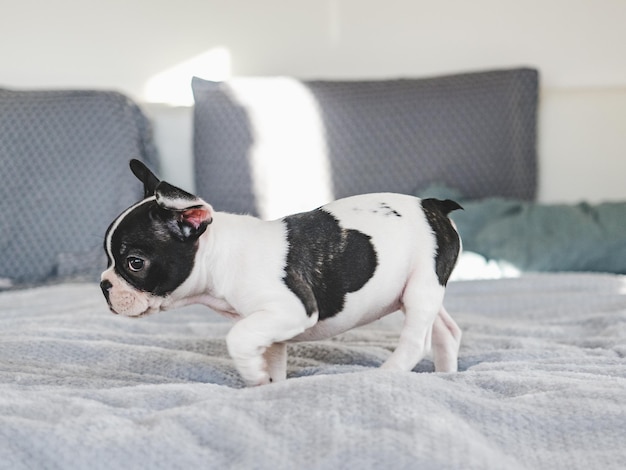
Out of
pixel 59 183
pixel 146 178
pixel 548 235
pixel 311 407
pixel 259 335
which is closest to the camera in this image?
pixel 311 407

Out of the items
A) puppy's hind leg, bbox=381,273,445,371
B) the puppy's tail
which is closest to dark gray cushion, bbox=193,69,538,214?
the puppy's tail

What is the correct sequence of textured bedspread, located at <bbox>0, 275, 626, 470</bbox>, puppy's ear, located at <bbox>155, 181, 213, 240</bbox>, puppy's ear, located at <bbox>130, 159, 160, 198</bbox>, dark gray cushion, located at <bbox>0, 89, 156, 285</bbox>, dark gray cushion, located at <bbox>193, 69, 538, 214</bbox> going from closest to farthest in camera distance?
textured bedspread, located at <bbox>0, 275, 626, 470</bbox> < puppy's ear, located at <bbox>155, 181, 213, 240</bbox> < puppy's ear, located at <bbox>130, 159, 160, 198</bbox> < dark gray cushion, located at <bbox>0, 89, 156, 285</bbox> < dark gray cushion, located at <bbox>193, 69, 538, 214</bbox>

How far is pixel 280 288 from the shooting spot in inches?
45.5

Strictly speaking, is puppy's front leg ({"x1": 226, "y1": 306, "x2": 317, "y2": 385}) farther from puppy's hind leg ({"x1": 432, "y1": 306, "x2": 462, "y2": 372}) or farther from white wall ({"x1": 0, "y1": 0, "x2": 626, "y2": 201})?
white wall ({"x1": 0, "y1": 0, "x2": 626, "y2": 201})

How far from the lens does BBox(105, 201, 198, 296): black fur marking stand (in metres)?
1.14

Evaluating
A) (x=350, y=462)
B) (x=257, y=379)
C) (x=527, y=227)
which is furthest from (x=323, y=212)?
(x=527, y=227)

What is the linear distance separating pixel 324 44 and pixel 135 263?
1798mm

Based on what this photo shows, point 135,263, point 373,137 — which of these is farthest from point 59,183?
point 135,263

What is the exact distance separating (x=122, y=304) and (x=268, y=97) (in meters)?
1.45

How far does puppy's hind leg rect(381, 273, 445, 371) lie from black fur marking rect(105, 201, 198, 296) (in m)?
0.34

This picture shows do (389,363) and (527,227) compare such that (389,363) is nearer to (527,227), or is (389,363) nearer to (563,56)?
(527,227)

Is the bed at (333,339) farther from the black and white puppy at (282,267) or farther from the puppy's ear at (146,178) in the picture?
the puppy's ear at (146,178)

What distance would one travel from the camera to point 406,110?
2.52 meters

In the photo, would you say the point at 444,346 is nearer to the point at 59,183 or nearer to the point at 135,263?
the point at 135,263
